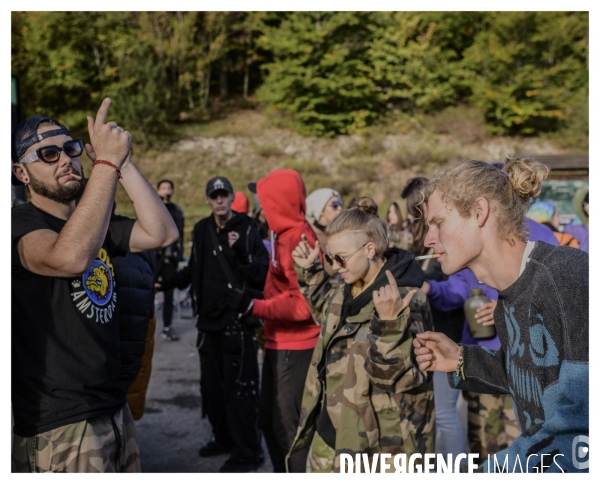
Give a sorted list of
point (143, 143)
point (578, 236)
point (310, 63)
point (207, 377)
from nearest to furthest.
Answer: point (207, 377) < point (578, 236) < point (143, 143) < point (310, 63)

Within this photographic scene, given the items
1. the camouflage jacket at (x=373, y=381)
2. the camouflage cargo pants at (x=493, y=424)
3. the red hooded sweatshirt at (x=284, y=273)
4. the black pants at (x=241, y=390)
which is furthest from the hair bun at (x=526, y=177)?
the black pants at (x=241, y=390)

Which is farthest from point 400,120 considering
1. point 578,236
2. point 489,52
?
point 578,236

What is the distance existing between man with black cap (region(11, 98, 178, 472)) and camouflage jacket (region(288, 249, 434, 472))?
1.02 m

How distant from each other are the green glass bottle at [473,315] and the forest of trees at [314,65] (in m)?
24.1

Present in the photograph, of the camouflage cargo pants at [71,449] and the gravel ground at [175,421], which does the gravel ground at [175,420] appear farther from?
the camouflage cargo pants at [71,449]

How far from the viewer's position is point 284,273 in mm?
4219

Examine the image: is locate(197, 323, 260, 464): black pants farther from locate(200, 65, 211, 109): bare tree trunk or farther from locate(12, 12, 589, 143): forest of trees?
locate(200, 65, 211, 109): bare tree trunk

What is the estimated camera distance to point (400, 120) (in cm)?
3003

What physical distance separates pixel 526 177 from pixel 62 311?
1.90 metres

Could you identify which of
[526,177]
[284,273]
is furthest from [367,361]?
[284,273]

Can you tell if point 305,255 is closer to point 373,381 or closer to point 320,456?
point 373,381

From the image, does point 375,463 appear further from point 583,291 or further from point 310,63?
point 310,63

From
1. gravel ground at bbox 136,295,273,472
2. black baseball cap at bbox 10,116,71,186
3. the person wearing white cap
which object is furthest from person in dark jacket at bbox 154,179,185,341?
black baseball cap at bbox 10,116,71,186

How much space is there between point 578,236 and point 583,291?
182 inches
